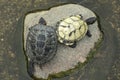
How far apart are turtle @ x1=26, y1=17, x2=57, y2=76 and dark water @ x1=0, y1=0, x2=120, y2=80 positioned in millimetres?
300

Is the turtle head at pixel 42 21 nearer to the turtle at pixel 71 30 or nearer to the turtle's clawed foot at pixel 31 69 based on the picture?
the turtle at pixel 71 30

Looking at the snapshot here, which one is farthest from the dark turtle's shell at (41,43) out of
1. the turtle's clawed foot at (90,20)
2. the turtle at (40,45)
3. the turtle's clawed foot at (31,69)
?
the turtle's clawed foot at (90,20)

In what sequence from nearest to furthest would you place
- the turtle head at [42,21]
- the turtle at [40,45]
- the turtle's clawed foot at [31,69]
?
1. the turtle at [40,45]
2. the turtle's clawed foot at [31,69]
3. the turtle head at [42,21]

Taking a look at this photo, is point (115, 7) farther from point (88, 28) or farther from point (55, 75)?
point (55, 75)

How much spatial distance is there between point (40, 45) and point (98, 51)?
104 centimetres

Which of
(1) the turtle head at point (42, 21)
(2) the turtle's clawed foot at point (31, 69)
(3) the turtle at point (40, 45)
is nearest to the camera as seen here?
(3) the turtle at point (40, 45)

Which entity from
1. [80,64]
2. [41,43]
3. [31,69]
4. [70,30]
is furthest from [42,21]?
[80,64]

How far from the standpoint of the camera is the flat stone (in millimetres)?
5367

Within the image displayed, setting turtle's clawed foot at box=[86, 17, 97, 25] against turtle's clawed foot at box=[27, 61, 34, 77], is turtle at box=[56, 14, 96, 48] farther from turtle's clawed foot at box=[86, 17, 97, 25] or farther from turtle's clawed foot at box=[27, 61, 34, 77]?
turtle's clawed foot at box=[27, 61, 34, 77]

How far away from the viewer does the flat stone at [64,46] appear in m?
5.37

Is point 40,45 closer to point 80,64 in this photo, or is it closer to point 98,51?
point 80,64

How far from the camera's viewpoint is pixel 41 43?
16.6ft

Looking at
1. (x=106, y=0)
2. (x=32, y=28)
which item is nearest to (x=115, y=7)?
(x=106, y=0)

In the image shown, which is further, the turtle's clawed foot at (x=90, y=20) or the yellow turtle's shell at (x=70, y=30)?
the turtle's clawed foot at (x=90, y=20)
